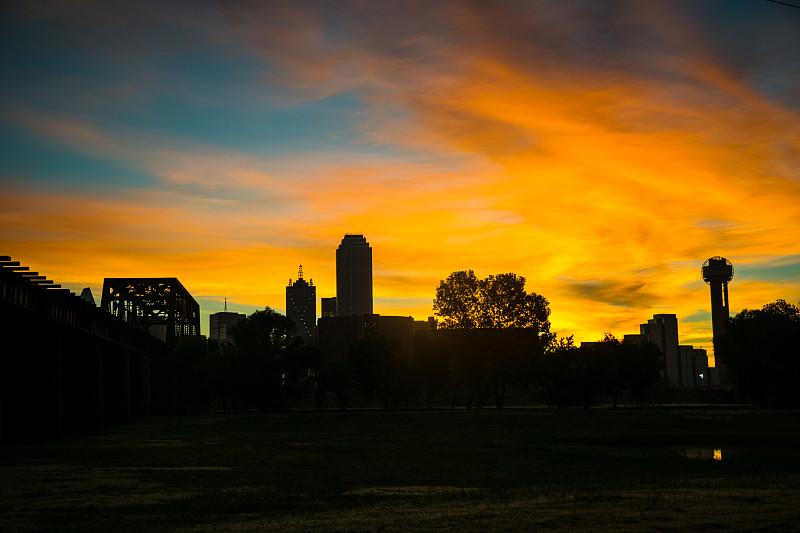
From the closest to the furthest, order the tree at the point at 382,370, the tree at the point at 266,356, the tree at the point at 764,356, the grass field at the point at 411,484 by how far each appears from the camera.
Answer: the grass field at the point at 411,484 → the tree at the point at 764,356 → the tree at the point at 266,356 → the tree at the point at 382,370

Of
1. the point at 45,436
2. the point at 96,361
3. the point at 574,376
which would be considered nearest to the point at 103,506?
the point at 45,436

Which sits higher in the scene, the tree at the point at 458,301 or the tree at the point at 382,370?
the tree at the point at 458,301

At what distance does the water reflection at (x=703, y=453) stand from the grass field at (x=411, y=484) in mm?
115

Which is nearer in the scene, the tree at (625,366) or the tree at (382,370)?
the tree at (625,366)

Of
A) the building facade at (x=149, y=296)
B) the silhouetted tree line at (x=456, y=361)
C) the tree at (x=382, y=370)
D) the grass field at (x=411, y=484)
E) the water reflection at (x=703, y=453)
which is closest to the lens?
the grass field at (x=411, y=484)

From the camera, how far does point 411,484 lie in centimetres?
2452

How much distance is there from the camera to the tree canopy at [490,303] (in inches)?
4488

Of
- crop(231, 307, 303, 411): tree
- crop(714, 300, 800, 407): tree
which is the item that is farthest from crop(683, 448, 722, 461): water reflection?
crop(231, 307, 303, 411): tree

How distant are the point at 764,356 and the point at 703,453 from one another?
84168mm

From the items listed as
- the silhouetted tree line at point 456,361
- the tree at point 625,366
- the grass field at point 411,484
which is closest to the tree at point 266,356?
the silhouetted tree line at point 456,361

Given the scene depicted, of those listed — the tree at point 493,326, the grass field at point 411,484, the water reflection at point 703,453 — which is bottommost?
the water reflection at point 703,453

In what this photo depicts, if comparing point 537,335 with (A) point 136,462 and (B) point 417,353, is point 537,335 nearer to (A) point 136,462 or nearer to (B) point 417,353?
(B) point 417,353

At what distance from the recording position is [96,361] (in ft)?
217

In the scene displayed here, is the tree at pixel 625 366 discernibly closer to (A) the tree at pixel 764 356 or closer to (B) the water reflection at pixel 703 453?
(A) the tree at pixel 764 356
